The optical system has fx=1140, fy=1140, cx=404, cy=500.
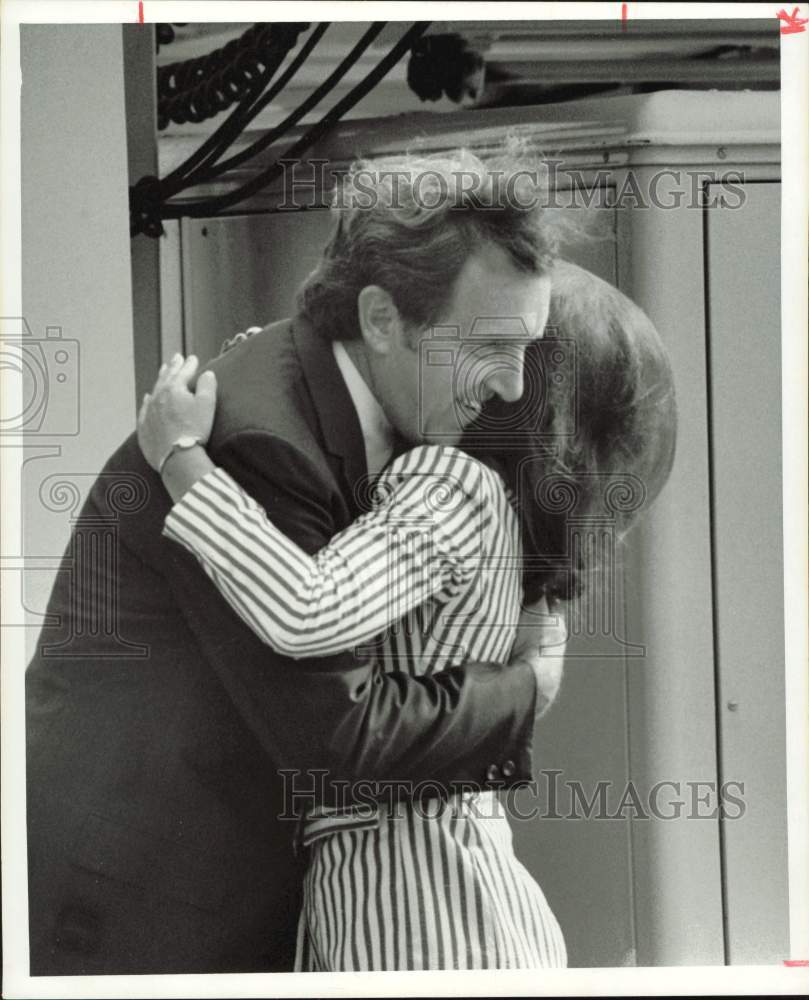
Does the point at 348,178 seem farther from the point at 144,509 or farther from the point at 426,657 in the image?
the point at 426,657

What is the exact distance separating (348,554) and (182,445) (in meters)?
0.26

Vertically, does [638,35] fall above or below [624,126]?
above

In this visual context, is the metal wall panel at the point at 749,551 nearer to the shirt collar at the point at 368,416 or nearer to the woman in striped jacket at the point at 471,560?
the woman in striped jacket at the point at 471,560

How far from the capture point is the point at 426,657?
4.95 feet

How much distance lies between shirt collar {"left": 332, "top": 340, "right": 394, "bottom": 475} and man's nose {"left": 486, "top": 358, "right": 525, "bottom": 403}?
0.15 m

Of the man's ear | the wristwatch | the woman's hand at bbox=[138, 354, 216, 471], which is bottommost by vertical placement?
the wristwatch

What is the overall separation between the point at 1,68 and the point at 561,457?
92cm

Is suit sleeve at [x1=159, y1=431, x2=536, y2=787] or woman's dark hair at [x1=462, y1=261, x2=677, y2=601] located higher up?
woman's dark hair at [x1=462, y1=261, x2=677, y2=601]

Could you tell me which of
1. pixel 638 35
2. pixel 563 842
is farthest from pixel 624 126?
pixel 563 842

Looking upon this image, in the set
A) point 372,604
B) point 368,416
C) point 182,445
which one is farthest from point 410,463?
point 182,445

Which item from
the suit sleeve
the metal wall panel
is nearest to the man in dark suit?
the suit sleeve

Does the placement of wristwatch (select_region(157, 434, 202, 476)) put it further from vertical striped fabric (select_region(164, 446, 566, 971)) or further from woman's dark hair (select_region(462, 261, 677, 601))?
woman's dark hair (select_region(462, 261, 677, 601))

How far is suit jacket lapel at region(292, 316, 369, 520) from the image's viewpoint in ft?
4.90

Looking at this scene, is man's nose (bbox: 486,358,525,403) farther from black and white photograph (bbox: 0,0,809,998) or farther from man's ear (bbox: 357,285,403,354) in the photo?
man's ear (bbox: 357,285,403,354)
